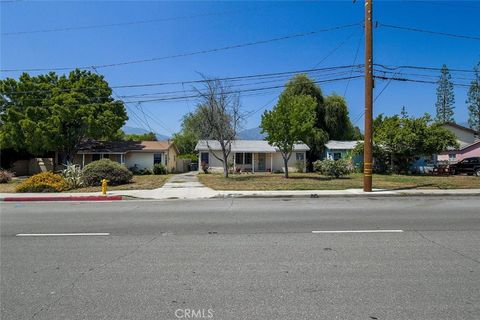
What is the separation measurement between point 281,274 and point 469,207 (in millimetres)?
9745

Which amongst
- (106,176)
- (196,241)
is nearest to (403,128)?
(106,176)

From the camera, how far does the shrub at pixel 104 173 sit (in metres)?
21.9

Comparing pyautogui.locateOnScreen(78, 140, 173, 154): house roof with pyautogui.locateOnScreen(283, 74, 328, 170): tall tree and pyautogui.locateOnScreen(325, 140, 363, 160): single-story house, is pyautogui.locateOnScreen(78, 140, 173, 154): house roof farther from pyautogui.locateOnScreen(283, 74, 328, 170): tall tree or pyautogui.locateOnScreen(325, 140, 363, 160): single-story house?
pyautogui.locateOnScreen(325, 140, 363, 160): single-story house

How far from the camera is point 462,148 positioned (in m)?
45.8

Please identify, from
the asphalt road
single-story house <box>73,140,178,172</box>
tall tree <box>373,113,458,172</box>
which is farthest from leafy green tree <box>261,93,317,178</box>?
the asphalt road

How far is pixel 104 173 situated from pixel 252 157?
20900 mm

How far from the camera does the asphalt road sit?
3.96 m

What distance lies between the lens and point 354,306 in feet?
13.0

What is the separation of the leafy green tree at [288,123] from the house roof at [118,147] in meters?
15.5

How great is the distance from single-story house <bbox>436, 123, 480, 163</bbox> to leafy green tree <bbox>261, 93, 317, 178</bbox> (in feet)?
82.6

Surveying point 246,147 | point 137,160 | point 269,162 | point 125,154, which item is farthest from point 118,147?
point 269,162

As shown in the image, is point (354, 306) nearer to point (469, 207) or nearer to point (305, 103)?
point (469, 207)

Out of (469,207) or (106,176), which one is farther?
(106,176)

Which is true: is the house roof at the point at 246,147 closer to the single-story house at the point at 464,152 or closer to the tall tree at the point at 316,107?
the tall tree at the point at 316,107
